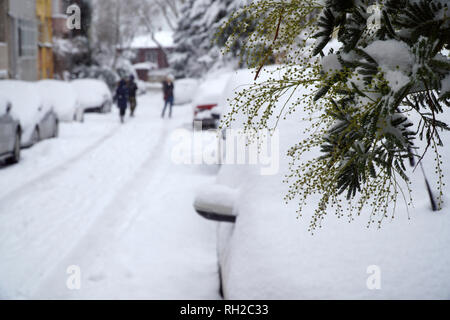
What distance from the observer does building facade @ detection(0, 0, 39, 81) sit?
22938mm

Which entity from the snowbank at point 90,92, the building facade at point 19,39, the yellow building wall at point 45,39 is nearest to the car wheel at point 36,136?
the snowbank at point 90,92

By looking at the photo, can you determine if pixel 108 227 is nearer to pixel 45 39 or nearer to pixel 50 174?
pixel 50 174

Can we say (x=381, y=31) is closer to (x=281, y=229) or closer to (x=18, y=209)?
(x=281, y=229)

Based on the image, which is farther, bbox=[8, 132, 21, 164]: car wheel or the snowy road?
bbox=[8, 132, 21, 164]: car wheel

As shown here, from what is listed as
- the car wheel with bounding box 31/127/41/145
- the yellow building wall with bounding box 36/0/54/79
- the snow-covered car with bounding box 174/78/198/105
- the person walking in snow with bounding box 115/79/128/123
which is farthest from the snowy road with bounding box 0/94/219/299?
the yellow building wall with bounding box 36/0/54/79

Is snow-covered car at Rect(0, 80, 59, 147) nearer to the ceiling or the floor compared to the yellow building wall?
nearer to the floor

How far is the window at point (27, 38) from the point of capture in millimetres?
25000

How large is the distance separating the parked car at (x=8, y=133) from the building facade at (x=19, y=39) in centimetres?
1154

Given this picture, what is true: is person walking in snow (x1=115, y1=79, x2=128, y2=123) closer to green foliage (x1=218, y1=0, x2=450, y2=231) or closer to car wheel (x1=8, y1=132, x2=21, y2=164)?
car wheel (x1=8, y1=132, x2=21, y2=164)

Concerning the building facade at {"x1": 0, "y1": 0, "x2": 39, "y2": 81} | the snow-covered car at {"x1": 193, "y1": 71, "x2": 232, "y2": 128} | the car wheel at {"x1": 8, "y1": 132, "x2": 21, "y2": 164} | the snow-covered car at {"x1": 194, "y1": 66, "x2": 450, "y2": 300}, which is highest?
the building facade at {"x1": 0, "y1": 0, "x2": 39, "y2": 81}

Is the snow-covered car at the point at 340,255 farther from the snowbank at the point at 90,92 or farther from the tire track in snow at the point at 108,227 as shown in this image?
the snowbank at the point at 90,92

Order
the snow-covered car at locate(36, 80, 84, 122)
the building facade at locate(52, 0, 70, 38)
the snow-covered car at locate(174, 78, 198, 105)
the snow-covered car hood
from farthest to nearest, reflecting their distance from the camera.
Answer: the building facade at locate(52, 0, 70, 38) < the snow-covered car at locate(174, 78, 198, 105) < the snow-covered car at locate(36, 80, 84, 122) < the snow-covered car hood

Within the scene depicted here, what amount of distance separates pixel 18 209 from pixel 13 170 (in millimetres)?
3016
